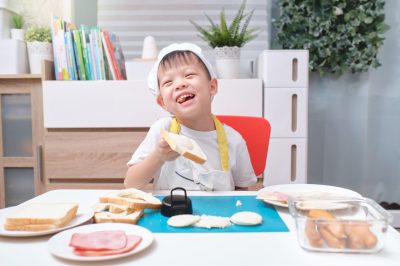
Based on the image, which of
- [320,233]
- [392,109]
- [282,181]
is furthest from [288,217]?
[392,109]

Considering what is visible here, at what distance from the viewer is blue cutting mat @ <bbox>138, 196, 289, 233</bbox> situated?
2.23 ft

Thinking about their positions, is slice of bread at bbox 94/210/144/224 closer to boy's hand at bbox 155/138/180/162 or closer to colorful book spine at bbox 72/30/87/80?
boy's hand at bbox 155/138/180/162

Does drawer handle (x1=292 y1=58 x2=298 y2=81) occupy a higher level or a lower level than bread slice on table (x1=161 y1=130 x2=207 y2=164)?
higher

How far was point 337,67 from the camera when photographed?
2.41m

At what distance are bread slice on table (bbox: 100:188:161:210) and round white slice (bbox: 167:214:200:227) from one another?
0.28ft

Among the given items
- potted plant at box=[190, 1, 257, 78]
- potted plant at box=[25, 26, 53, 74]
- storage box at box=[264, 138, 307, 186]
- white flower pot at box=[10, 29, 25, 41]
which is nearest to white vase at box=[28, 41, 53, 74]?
potted plant at box=[25, 26, 53, 74]

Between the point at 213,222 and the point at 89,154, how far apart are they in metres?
1.49

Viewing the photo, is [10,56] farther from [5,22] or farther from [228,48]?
[228,48]

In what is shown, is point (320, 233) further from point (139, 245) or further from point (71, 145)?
point (71, 145)

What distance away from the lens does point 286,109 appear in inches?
76.3

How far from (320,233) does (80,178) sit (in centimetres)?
173

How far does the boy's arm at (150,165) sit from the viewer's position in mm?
958

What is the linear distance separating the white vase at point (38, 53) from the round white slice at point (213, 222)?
1737 millimetres

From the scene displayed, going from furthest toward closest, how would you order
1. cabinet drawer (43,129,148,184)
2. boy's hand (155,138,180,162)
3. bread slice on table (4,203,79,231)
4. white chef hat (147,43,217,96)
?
1. cabinet drawer (43,129,148,184)
2. white chef hat (147,43,217,96)
3. boy's hand (155,138,180,162)
4. bread slice on table (4,203,79,231)
